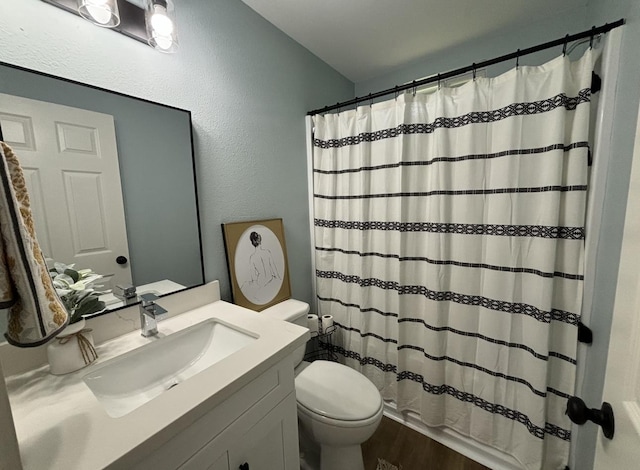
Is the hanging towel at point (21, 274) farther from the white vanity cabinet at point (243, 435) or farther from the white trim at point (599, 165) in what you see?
the white trim at point (599, 165)

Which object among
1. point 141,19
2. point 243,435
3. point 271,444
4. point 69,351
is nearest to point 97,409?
point 69,351

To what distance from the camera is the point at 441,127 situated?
4.25 ft

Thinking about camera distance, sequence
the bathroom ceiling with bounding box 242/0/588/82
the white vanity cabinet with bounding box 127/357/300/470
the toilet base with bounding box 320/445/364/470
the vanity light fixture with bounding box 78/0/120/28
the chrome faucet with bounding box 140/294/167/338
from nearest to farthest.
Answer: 1. the white vanity cabinet with bounding box 127/357/300/470
2. the vanity light fixture with bounding box 78/0/120/28
3. the chrome faucet with bounding box 140/294/167/338
4. the toilet base with bounding box 320/445/364/470
5. the bathroom ceiling with bounding box 242/0/588/82

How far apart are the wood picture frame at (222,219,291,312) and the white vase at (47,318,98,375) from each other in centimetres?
64

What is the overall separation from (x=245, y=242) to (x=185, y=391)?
2.84 feet

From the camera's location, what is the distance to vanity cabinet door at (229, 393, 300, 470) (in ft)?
2.45

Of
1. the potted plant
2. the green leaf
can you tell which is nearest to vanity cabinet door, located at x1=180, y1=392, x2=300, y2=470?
the potted plant

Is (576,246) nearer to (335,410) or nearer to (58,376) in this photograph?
(335,410)

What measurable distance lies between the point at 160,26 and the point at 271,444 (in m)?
1.56

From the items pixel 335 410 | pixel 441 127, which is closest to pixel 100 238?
pixel 335 410

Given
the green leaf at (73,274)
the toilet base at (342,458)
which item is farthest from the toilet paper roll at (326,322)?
the green leaf at (73,274)

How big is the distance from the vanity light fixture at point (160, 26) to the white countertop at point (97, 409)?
1156 mm

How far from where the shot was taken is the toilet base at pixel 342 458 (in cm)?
119

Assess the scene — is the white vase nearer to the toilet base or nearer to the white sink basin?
the white sink basin
